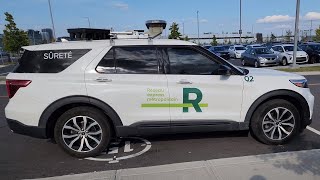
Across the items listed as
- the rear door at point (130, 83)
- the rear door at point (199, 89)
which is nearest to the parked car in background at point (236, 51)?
the rear door at point (199, 89)

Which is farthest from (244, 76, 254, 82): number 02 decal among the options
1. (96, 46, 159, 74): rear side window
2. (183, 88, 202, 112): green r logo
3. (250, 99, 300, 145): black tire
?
(96, 46, 159, 74): rear side window

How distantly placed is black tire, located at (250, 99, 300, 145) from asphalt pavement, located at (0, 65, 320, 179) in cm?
11

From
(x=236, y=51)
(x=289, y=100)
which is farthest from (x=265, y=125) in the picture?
(x=236, y=51)

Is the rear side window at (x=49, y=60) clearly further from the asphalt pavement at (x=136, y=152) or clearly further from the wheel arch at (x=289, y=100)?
the wheel arch at (x=289, y=100)

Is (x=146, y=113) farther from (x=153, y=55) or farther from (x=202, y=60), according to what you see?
(x=202, y=60)

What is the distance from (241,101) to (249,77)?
39 centimetres

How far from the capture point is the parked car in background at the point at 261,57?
20.4 m

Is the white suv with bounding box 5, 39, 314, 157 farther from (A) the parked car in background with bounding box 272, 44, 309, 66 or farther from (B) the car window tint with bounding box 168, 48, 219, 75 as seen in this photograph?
(A) the parked car in background with bounding box 272, 44, 309, 66

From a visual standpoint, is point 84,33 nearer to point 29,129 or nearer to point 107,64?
point 107,64

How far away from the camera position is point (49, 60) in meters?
4.46

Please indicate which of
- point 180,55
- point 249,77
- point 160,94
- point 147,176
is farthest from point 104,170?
point 249,77

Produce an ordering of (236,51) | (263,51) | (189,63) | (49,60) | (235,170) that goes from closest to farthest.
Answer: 1. (235,170)
2. (49,60)
3. (189,63)
4. (263,51)
5. (236,51)

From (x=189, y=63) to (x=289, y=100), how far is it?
1751mm

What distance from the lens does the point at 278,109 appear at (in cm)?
473
